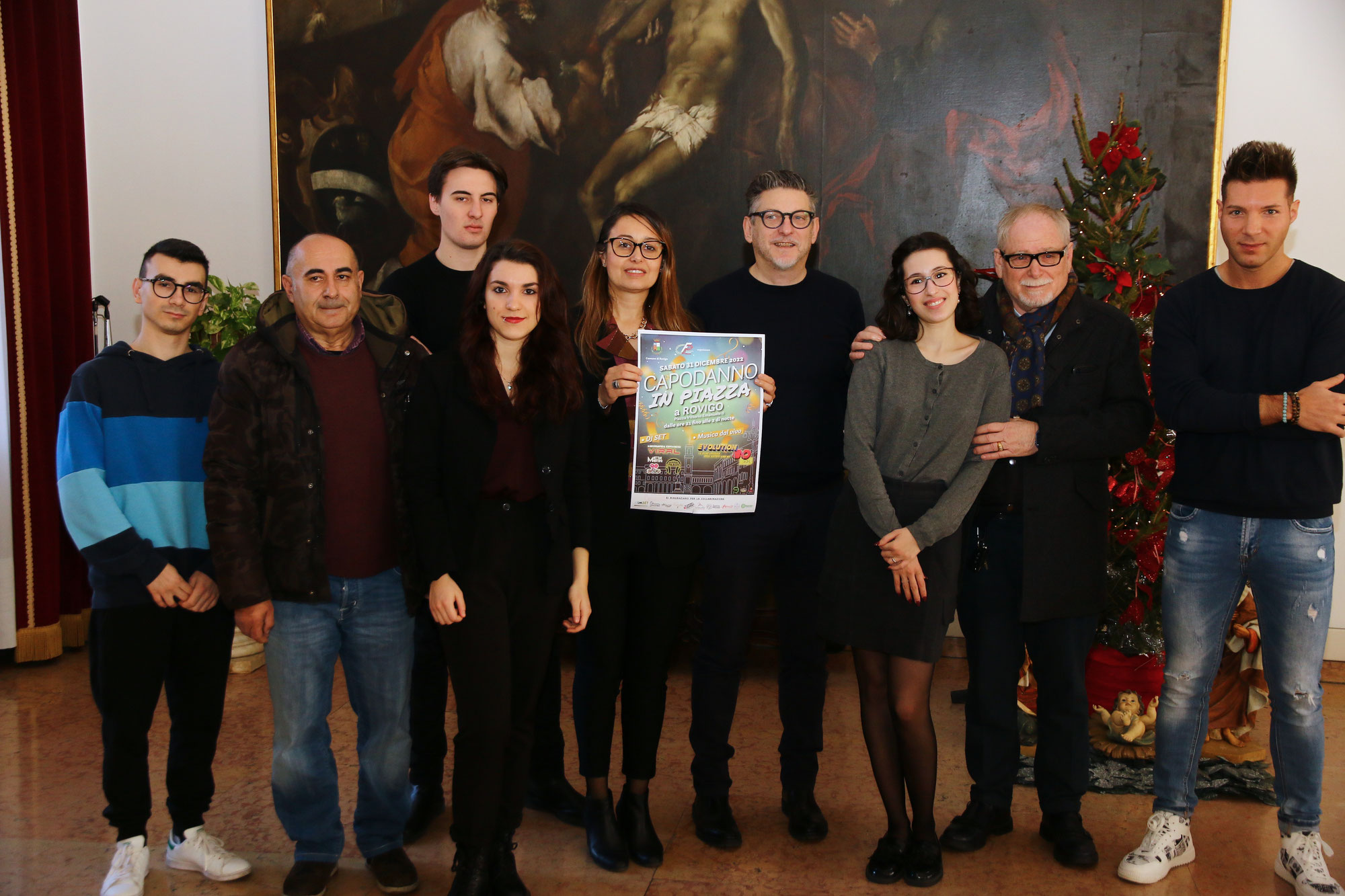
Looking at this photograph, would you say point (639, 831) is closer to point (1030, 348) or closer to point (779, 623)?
point (779, 623)

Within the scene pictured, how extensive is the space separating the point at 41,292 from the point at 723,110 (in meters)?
3.54

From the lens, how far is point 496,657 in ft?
7.84

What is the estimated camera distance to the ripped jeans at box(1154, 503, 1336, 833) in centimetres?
251

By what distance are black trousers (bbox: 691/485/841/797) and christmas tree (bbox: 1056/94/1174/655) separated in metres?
1.39

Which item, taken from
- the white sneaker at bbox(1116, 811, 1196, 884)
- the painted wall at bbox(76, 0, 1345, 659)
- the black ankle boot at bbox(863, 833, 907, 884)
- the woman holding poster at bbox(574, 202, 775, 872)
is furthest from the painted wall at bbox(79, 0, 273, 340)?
the white sneaker at bbox(1116, 811, 1196, 884)

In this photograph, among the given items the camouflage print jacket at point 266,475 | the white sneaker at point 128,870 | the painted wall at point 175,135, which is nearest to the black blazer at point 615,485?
the camouflage print jacket at point 266,475

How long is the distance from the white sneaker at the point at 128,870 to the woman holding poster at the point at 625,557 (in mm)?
1259

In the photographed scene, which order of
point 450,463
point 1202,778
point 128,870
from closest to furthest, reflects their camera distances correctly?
point 450,463
point 128,870
point 1202,778

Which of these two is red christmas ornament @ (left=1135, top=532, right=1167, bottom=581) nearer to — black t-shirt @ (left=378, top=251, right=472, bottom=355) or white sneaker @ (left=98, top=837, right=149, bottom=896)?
black t-shirt @ (left=378, top=251, right=472, bottom=355)

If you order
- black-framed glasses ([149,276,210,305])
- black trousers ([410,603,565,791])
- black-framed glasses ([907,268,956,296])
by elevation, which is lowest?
black trousers ([410,603,565,791])

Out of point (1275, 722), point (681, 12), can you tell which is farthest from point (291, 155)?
point (1275, 722)

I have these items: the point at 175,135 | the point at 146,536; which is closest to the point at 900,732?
the point at 146,536

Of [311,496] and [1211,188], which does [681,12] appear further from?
[311,496]

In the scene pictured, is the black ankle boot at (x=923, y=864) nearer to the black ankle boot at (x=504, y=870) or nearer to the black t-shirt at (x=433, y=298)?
the black ankle boot at (x=504, y=870)
